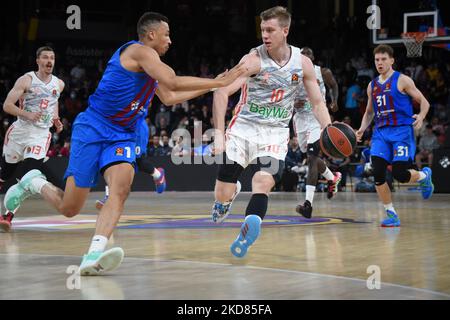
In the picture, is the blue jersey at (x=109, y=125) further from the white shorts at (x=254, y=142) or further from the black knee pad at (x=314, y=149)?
the black knee pad at (x=314, y=149)

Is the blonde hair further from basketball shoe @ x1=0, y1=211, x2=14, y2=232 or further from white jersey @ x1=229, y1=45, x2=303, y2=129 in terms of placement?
basketball shoe @ x1=0, y1=211, x2=14, y2=232

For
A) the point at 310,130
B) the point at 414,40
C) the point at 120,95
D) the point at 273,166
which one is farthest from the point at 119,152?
the point at 414,40

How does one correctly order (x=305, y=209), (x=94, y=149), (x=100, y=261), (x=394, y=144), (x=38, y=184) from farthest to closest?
(x=305, y=209)
(x=394, y=144)
(x=38, y=184)
(x=94, y=149)
(x=100, y=261)

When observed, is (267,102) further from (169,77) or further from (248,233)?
(169,77)

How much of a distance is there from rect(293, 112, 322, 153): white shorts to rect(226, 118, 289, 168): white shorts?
383cm

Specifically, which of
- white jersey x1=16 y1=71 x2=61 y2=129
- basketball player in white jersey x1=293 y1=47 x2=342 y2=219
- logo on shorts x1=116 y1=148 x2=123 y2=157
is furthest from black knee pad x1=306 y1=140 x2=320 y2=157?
logo on shorts x1=116 y1=148 x2=123 y2=157

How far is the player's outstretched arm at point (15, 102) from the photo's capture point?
930 cm

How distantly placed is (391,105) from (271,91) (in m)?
3.18

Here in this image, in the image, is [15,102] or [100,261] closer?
[100,261]

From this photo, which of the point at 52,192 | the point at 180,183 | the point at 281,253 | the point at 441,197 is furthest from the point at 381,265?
the point at 180,183

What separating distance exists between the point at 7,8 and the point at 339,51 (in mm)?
11362

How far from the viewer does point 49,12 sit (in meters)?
25.5

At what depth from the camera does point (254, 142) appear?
6.64 m
